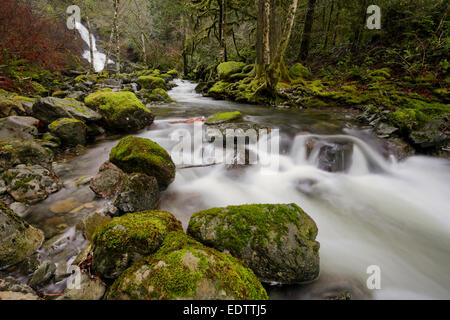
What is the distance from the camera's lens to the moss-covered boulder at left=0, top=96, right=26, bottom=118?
16.2 feet

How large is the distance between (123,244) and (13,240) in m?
1.39

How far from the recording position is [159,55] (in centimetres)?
2761

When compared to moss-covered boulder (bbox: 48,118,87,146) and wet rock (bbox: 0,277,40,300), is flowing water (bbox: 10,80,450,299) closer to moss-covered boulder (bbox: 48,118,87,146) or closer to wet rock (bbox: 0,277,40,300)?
wet rock (bbox: 0,277,40,300)

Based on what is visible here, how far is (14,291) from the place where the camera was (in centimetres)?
158

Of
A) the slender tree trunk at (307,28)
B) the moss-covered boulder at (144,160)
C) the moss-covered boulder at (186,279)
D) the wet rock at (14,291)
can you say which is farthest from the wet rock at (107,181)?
the slender tree trunk at (307,28)

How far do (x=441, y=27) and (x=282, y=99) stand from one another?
7.08 meters

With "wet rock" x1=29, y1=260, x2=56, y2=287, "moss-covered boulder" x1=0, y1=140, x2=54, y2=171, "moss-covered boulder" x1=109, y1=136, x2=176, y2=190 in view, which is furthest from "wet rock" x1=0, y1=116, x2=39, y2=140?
"wet rock" x1=29, y1=260, x2=56, y2=287

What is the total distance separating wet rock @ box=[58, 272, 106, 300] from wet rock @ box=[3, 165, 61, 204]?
7.43 feet

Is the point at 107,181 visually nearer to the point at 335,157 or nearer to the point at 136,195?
the point at 136,195

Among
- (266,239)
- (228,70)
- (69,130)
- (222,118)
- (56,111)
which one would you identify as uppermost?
(228,70)

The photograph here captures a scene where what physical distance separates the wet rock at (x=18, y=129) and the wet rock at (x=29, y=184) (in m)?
1.48

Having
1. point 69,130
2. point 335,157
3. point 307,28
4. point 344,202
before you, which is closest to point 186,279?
point 344,202
